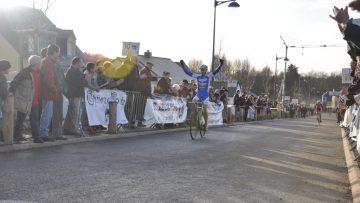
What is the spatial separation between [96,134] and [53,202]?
28.1 ft

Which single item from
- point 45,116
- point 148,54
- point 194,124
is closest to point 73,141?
point 45,116

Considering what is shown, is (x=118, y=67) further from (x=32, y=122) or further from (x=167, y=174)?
(x=167, y=174)

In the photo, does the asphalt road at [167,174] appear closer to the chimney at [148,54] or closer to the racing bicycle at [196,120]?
the racing bicycle at [196,120]

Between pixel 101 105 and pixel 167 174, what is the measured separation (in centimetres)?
701

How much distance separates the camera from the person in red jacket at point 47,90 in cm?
1163

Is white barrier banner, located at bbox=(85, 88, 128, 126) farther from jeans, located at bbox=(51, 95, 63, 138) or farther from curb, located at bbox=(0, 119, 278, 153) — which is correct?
jeans, located at bbox=(51, 95, 63, 138)

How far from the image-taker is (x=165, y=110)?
1855 cm

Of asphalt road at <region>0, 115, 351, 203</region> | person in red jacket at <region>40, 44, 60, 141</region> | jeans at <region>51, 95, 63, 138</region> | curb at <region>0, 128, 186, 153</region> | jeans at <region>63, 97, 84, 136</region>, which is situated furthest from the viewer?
jeans at <region>63, 97, 84, 136</region>

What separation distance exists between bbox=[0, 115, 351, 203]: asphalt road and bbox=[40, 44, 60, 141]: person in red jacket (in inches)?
29.4

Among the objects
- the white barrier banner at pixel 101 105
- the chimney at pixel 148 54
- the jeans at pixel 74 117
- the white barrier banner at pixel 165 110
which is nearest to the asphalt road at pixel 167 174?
the jeans at pixel 74 117

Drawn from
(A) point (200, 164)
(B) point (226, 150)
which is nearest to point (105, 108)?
(B) point (226, 150)

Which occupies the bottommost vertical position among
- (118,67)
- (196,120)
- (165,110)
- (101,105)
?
(196,120)

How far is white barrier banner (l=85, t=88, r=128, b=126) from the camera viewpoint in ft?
46.3

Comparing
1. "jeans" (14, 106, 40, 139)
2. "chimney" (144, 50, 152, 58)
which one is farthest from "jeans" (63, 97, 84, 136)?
"chimney" (144, 50, 152, 58)
